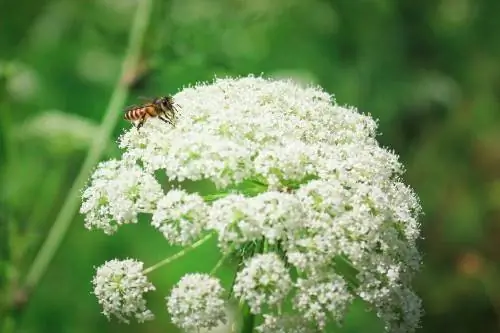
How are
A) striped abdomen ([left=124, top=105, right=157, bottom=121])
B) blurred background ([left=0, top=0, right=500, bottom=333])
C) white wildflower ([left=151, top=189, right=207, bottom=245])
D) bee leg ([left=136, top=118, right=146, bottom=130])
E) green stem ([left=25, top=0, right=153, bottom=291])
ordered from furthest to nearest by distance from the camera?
1. blurred background ([left=0, top=0, right=500, bottom=333])
2. green stem ([left=25, top=0, right=153, bottom=291])
3. striped abdomen ([left=124, top=105, right=157, bottom=121])
4. bee leg ([left=136, top=118, right=146, bottom=130])
5. white wildflower ([left=151, top=189, right=207, bottom=245])

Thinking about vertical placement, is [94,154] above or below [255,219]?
above

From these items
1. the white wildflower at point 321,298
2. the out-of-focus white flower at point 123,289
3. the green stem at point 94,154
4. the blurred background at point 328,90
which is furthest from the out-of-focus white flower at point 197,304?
the blurred background at point 328,90

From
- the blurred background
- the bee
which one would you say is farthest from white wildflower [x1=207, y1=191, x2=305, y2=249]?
the blurred background

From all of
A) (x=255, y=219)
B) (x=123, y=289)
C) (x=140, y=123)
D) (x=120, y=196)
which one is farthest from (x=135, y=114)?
(x=255, y=219)

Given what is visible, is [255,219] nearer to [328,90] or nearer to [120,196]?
[120,196]

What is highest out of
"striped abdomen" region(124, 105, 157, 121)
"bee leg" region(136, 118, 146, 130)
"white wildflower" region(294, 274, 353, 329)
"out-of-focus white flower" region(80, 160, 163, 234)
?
"striped abdomen" region(124, 105, 157, 121)

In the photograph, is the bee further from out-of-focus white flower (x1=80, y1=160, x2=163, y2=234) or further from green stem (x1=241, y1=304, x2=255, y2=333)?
green stem (x1=241, y1=304, x2=255, y2=333)
